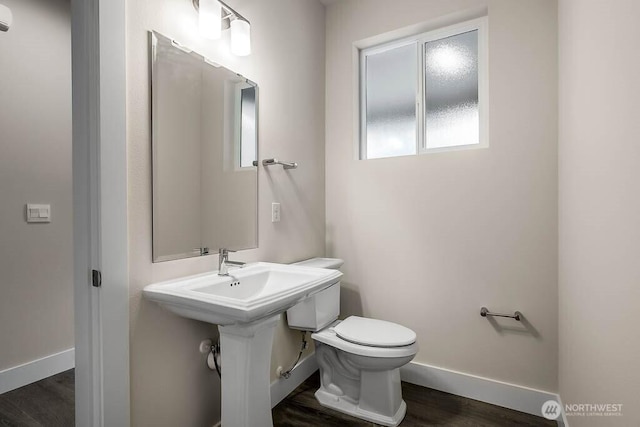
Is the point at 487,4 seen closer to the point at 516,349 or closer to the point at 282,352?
the point at 516,349

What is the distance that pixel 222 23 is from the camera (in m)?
1.57

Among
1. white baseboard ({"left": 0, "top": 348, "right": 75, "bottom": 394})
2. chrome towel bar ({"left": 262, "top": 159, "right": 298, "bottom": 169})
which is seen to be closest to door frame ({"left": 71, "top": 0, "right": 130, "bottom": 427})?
chrome towel bar ({"left": 262, "top": 159, "right": 298, "bottom": 169})

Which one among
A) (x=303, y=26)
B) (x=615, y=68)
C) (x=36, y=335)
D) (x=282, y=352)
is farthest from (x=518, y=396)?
(x=36, y=335)

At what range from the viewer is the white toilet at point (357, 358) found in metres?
1.62

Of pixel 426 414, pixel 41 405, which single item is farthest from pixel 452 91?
pixel 41 405

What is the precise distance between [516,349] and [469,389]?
15.0 inches

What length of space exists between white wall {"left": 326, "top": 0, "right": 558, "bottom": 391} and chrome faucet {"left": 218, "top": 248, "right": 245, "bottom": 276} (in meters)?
1.08

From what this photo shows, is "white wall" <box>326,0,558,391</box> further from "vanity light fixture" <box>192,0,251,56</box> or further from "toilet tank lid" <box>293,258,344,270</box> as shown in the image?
"vanity light fixture" <box>192,0,251,56</box>

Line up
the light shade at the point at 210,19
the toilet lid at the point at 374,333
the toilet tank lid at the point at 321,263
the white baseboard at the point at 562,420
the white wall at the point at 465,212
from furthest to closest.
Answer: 1. the toilet tank lid at the point at 321,263
2. the white wall at the point at 465,212
3. the toilet lid at the point at 374,333
4. the white baseboard at the point at 562,420
5. the light shade at the point at 210,19

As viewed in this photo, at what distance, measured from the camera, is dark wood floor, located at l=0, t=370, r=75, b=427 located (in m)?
1.66

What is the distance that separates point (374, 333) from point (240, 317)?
0.99m

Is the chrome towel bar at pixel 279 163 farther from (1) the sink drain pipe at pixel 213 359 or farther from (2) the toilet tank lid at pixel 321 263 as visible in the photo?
(1) the sink drain pipe at pixel 213 359

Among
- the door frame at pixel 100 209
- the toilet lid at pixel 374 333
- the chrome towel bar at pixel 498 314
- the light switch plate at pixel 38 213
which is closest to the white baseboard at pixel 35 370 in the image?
the light switch plate at pixel 38 213

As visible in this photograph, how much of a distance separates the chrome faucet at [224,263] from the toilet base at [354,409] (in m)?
1.02
